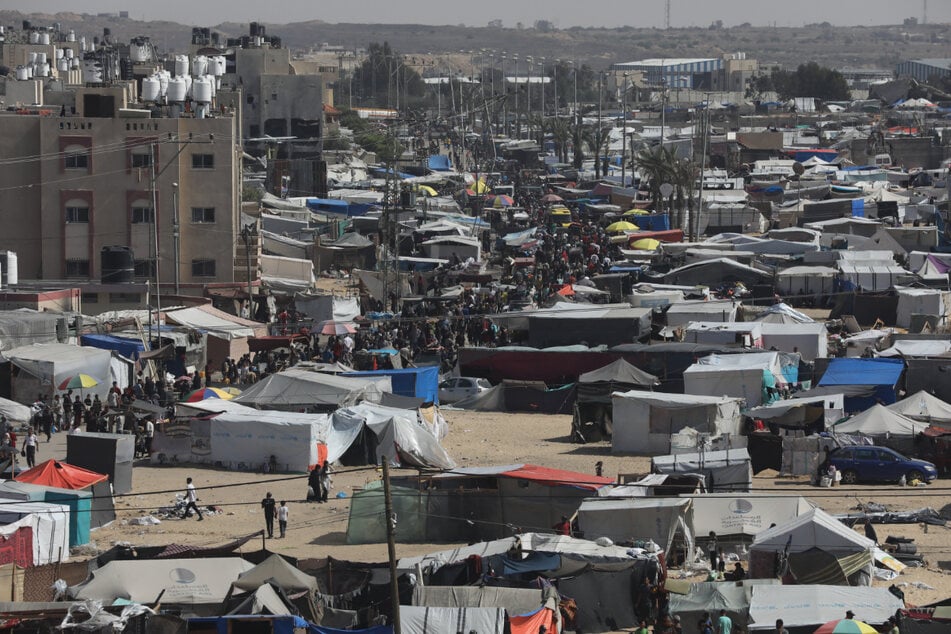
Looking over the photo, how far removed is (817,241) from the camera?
4488 centimetres

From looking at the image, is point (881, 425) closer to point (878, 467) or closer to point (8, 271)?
point (878, 467)

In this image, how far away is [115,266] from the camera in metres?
39.1

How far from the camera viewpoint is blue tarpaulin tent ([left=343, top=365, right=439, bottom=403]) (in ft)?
90.2

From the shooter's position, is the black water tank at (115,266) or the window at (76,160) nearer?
the black water tank at (115,266)

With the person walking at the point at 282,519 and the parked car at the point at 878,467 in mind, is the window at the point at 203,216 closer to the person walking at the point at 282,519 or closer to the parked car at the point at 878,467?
the person walking at the point at 282,519

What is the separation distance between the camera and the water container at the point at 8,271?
37062mm

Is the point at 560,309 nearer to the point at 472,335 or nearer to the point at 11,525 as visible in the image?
the point at 472,335

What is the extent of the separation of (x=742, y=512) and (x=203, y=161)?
1041 inches

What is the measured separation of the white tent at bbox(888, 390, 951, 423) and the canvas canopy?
1129 centimetres

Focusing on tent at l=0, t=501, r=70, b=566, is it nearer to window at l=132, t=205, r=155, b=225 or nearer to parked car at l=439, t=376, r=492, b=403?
parked car at l=439, t=376, r=492, b=403

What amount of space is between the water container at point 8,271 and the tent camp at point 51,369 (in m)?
8.26

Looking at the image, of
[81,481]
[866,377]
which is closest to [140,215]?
[866,377]

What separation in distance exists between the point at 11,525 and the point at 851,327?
19619 mm

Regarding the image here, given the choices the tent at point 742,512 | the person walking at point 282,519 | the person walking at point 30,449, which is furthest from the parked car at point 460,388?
the tent at point 742,512
